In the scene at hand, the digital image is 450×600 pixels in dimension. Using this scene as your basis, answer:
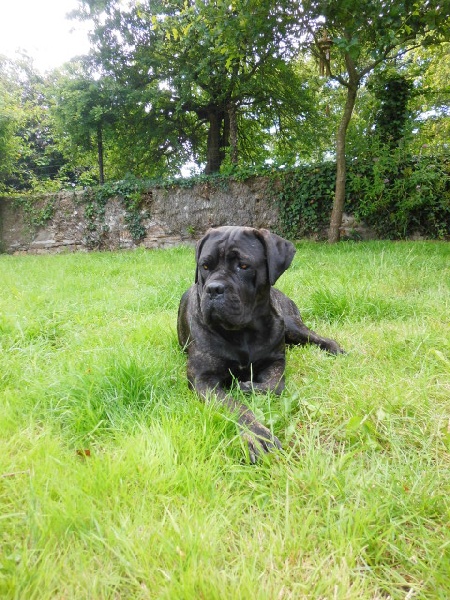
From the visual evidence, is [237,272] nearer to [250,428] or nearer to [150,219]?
[250,428]

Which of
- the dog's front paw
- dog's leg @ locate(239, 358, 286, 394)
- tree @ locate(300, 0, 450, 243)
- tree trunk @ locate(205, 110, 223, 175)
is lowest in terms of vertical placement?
dog's leg @ locate(239, 358, 286, 394)

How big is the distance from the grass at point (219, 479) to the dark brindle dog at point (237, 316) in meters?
0.19

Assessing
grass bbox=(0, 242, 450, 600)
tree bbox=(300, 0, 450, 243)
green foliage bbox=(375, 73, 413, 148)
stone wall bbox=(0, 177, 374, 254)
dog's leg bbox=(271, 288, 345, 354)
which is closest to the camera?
grass bbox=(0, 242, 450, 600)

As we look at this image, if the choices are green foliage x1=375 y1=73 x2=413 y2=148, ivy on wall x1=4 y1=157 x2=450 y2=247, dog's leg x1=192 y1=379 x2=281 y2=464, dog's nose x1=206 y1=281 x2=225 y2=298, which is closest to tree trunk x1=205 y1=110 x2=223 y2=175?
ivy on wall x1=4 y1=157 x2=450 y2=247

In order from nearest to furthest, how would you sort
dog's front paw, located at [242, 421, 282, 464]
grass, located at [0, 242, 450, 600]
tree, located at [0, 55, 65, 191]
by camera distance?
grass, located at [0, 242, 450, 600] < dog's front paw, located at [242, 421, 282, 464] < tree, located at [0, 55, 65, 191]

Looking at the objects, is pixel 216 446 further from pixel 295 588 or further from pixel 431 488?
pixel 431 488

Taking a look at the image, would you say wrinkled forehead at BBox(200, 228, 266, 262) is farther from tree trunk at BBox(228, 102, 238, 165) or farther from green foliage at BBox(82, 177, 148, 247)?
tree trunk at BBox(228, 102, 238, 165)

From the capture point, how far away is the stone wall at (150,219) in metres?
12.4

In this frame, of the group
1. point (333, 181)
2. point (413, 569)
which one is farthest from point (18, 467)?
point (333, 181)

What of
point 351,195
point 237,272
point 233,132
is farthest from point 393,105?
point 237,272

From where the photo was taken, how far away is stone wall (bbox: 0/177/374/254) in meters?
12.4

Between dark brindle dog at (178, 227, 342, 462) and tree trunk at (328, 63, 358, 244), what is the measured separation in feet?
26.1

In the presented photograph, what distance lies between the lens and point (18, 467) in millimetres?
1671

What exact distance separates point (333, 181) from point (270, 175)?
1.93 meters
